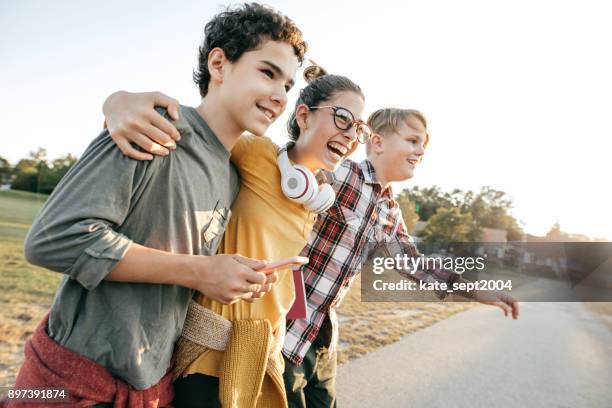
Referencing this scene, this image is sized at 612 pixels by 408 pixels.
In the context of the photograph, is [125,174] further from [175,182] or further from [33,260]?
[33,260]

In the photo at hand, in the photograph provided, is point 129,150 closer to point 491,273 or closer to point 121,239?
point 121,239

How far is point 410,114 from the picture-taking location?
2.86m

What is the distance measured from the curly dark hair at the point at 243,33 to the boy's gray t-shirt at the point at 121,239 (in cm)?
38

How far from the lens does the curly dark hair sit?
163cm

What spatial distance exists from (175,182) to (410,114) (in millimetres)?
1963

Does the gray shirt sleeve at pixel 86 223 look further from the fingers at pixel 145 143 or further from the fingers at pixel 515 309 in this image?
the fingers at pixel 515 309

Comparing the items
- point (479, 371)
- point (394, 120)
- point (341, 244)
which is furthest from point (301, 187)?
point (479, 371)

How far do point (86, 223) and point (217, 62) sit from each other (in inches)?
32.9

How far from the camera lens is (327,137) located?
1.95 m

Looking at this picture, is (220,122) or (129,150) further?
(220,122)

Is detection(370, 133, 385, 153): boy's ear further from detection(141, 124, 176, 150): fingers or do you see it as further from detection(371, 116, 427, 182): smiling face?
detection(141, 124, 176, 150): fingers

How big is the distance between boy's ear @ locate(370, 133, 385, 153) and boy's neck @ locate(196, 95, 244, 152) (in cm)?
139

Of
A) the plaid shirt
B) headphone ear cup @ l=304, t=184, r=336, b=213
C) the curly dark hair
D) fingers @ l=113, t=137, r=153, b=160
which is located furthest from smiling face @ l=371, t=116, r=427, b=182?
fingers @ l=113, t=137, r=153, b=160

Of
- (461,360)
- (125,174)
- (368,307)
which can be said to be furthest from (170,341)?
(368,307)
